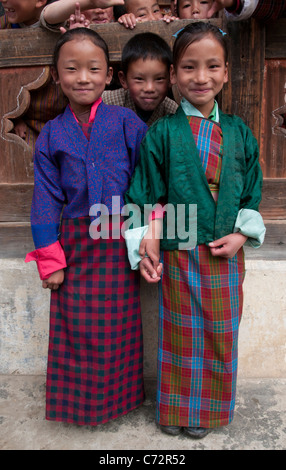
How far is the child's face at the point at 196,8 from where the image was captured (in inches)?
107

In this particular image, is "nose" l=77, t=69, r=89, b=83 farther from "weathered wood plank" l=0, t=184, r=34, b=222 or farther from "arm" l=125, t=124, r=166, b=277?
"weathered wood plank" l=0, t=184, r=34, b=222

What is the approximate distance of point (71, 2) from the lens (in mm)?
2244

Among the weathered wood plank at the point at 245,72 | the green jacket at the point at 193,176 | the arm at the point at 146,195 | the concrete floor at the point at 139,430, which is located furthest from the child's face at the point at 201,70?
the concrete floor at the point at 139,430

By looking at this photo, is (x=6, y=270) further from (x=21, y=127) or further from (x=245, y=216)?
(x=245, y=216)

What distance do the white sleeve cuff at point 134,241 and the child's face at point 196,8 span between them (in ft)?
5.06

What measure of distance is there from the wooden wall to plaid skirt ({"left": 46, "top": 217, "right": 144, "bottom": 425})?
0.70m

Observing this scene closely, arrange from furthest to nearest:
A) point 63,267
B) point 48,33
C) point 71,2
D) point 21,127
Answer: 1. point 21,127
2. point 48,33
3. point 71,2
4. point 63,267

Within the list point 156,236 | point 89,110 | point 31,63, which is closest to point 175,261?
point 156,236

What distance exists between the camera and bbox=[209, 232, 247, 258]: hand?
1976mm

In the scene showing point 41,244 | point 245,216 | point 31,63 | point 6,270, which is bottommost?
point 6,270

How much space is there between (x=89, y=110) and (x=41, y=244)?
687mm

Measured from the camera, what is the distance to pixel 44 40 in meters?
2.44

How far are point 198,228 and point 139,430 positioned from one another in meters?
1.10

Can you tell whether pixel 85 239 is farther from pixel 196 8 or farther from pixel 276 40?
pixel 196 8
